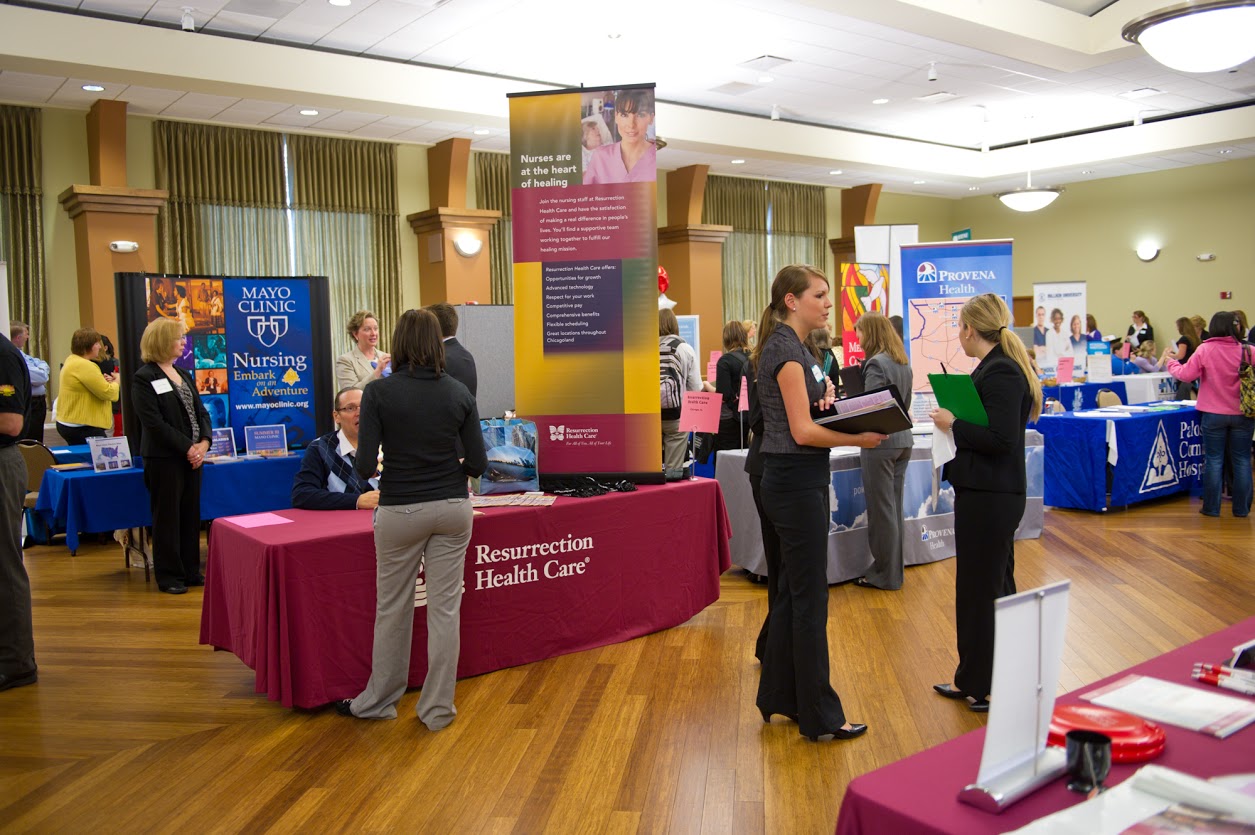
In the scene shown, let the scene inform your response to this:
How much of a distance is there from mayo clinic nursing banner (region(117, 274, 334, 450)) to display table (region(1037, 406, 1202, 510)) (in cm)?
529

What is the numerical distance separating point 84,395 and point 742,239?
9188mm

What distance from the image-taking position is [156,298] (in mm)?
6340

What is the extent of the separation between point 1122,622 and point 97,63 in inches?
289

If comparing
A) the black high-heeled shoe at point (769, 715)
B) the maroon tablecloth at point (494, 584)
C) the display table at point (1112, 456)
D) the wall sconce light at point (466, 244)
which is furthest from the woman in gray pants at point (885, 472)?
the wall sconce light at point (466, 244)

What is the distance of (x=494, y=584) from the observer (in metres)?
4.14

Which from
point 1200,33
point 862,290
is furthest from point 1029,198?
point 1200,33

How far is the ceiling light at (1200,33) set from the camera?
5.00 metres

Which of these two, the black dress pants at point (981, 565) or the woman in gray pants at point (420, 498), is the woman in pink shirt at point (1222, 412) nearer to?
the black dress pants at point (981, 565)

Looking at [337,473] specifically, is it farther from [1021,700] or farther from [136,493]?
[1021,700]

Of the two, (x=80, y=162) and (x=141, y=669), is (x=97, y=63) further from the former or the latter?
(x=141, y=669)

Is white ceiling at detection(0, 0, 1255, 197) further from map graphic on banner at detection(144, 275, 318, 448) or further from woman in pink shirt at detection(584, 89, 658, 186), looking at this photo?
woman in pink shirt at detection(584, 89, 658, 186)

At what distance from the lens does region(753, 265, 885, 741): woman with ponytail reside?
318 cm

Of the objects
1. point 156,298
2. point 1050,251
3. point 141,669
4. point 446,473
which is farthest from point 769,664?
point 1050,251

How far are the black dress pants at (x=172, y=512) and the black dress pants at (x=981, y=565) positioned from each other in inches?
174
